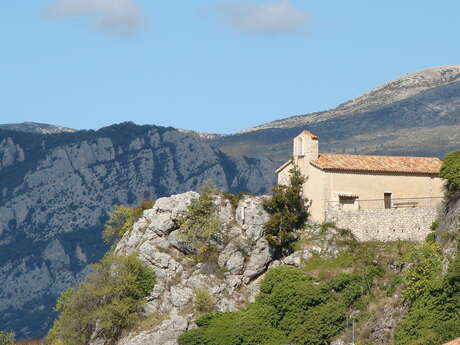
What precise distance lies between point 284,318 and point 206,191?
1582 centimetres

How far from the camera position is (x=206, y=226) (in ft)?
318

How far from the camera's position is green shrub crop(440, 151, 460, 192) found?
3521 inches

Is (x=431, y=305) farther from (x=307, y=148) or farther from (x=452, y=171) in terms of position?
(x=307, y=148)

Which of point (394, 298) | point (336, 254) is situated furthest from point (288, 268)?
point (394, 298)

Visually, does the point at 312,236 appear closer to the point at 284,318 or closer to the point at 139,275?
the point at 284,318

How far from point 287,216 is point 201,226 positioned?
7.85 meters

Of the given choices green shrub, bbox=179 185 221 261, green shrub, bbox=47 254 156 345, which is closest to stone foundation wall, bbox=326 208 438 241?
green shrub, bbox=179 185 221 261

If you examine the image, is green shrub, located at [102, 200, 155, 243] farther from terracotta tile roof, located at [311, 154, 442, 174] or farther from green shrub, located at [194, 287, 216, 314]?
terracotta tile roof, located at [311, 154, 442, 174]

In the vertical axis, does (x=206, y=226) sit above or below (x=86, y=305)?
above

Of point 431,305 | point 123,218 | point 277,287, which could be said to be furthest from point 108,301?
point 431,305

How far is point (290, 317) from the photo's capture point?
3514 inches

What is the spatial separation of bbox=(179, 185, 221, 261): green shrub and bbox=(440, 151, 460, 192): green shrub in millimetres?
20857

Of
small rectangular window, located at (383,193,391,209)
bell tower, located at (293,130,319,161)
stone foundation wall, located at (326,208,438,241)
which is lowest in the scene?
stone foundation wall, located at (326,208,438,241)

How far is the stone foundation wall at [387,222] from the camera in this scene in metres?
92.6
